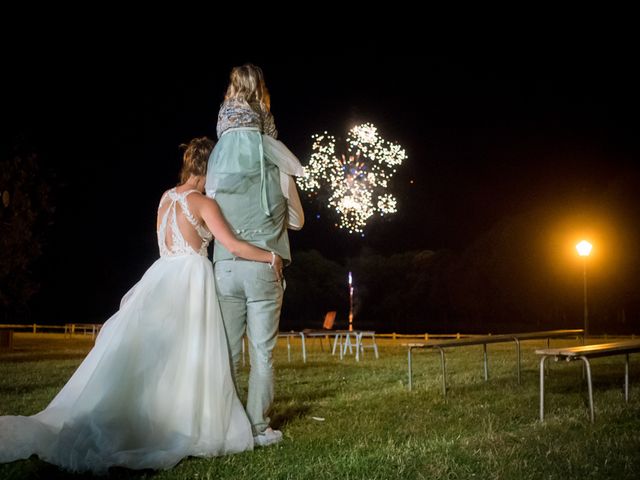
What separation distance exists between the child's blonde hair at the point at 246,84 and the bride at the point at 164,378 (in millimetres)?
475

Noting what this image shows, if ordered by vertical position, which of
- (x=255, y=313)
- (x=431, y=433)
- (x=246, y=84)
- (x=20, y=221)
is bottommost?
(x=431, y=433)

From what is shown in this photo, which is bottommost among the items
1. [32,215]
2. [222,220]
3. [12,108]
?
[222,220]

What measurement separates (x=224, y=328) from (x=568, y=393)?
4528 mm

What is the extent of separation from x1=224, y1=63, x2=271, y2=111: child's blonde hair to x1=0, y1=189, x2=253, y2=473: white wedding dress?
81 centimetres

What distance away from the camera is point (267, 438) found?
4484 millimetres

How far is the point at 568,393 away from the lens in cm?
730

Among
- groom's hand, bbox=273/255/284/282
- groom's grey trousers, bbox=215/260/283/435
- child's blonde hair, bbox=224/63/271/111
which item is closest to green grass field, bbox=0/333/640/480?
groom's grey trousers, bbox=215/260/283/435

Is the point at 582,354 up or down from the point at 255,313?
down

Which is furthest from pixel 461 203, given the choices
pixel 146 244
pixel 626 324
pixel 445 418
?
pixel 445 418

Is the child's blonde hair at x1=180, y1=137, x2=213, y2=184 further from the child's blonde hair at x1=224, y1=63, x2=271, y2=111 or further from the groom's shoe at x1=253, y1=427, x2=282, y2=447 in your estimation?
the groom's shoe at x1=253, y1=427, x2=282, y2=447

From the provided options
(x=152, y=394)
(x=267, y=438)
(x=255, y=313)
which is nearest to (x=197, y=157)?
(x=255, y=313)

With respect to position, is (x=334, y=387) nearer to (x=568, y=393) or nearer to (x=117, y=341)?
(x=568, y=393)

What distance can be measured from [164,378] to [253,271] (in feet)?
2.92

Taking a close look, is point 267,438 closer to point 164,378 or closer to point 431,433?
point 164,378
